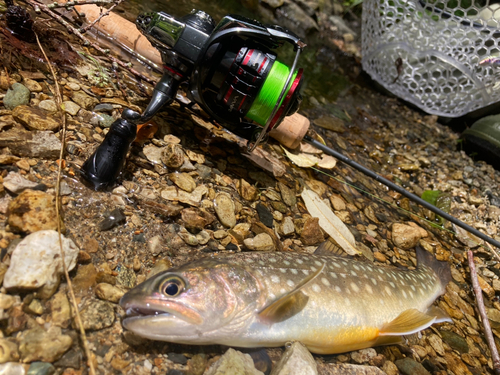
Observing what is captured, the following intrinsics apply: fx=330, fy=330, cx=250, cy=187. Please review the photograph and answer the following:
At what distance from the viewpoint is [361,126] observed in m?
5.50

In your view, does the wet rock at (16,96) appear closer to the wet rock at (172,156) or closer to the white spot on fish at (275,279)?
the wet rock at (172,156)

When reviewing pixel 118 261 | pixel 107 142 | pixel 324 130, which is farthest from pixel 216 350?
pixel 324 130

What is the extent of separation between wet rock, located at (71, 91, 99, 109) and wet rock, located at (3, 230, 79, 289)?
4.66ft

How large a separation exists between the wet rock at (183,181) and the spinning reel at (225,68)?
1.58 ft

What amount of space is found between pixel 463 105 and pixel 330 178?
3938 mm

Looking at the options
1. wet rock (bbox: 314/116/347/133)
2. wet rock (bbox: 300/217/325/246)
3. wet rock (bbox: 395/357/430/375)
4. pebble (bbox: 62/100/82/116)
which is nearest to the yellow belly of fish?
wet rock (bbox: 395/357/430/375)

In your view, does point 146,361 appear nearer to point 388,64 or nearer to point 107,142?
→ point 107,142

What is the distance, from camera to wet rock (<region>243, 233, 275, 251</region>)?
8.72 ft

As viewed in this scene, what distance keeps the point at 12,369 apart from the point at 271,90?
2.30 meters

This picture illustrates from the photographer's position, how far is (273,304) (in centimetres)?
193

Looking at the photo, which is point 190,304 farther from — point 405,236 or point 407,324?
point 405,236

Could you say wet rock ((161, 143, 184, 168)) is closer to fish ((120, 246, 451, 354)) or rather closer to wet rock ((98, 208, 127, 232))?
wet rock ((98, 208, 127, 232))

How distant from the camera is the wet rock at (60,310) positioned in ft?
5.67

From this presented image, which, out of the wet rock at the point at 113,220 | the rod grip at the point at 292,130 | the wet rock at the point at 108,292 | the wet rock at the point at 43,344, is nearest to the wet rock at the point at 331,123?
the rod grip at the point at 292,130
